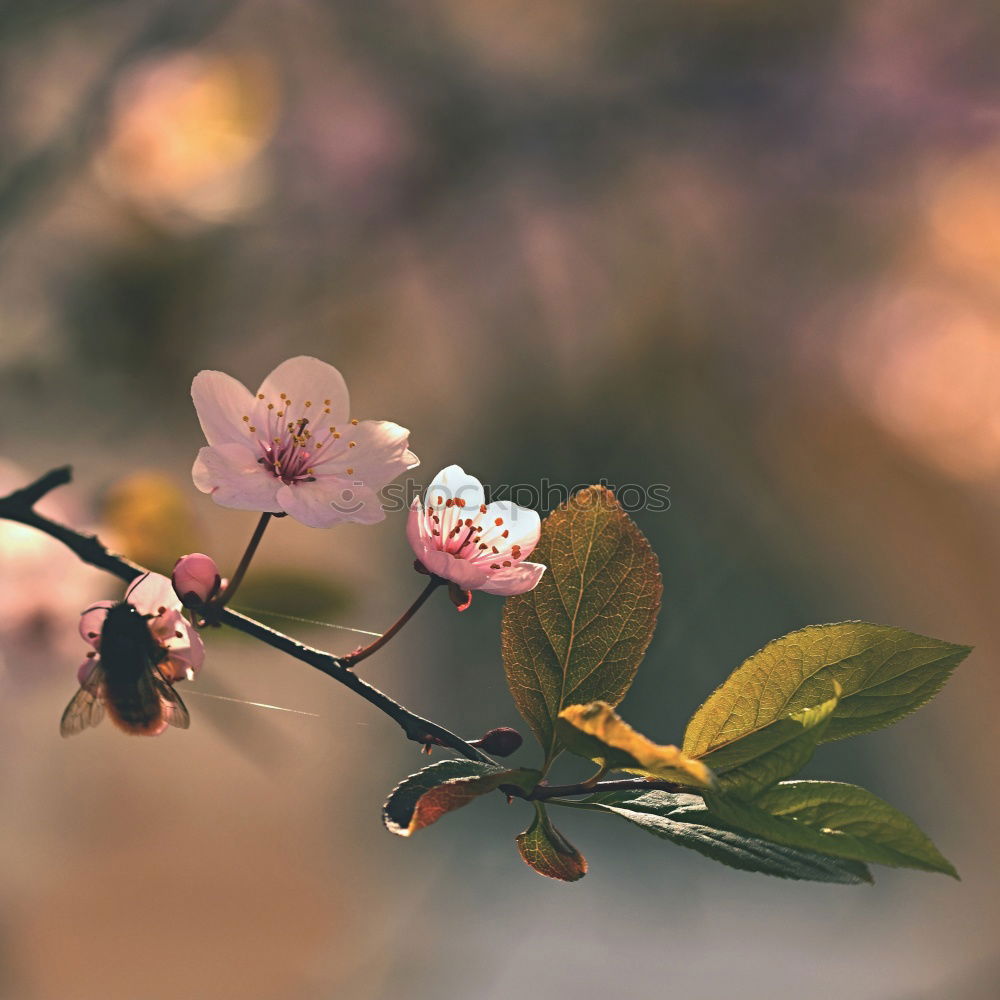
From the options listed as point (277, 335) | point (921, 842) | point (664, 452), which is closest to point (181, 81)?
point (277, 335)

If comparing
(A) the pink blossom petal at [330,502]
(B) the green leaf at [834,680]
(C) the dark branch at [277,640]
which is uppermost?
(B) the green leaf at [834,680]

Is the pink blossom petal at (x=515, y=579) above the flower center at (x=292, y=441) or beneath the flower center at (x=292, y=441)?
above

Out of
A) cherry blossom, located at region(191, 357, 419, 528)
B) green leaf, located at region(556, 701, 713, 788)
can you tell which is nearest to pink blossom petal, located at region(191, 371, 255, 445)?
cherry blossom, located at region(191, 357, 419, 528)

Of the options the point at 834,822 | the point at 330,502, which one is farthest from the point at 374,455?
the point at 834,822

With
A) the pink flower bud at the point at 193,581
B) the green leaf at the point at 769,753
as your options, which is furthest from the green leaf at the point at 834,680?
the pink flower bud at the point at 193,581

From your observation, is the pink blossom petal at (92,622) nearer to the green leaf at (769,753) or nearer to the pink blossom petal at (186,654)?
the pink blossom petal at (186,654)

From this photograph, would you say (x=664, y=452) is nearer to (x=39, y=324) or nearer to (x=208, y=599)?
(x=39, y=324)

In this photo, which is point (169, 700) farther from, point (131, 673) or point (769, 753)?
point (769, 753)
